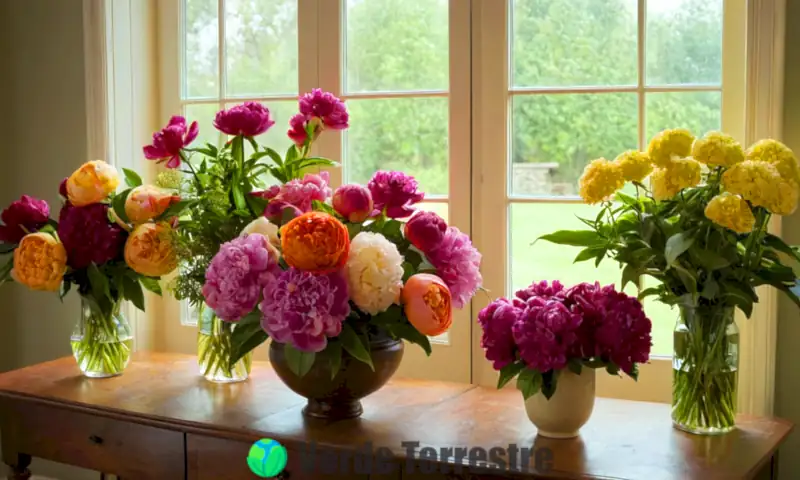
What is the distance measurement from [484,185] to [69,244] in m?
1.05

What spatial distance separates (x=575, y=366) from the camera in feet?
5.91

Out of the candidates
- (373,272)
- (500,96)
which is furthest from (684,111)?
(373,272)

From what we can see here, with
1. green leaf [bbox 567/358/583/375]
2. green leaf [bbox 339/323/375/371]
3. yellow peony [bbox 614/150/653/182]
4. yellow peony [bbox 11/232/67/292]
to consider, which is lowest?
green leaf [bbox 567/358/583/375]

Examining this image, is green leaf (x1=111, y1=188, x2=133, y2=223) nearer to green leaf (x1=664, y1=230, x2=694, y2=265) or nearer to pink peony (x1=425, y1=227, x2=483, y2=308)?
pink peony (x1=425, y1=227, x2=483, y2=308)

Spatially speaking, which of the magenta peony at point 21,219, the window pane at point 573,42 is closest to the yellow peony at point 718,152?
the window pane at point 573,42

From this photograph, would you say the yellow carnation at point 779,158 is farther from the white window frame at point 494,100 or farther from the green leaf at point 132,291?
the green leaf at point 132,291

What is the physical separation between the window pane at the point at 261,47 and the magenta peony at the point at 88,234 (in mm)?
713

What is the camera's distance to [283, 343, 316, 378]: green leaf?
6.15 ft

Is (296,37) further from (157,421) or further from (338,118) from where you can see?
(157,421)

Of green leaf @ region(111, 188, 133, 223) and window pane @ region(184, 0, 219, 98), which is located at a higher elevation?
window pane @ region(184, 0, 219, 98)

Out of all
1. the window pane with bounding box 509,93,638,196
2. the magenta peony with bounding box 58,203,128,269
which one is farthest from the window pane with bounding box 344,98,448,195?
the magenta peony with bounding box 58,203,128,269

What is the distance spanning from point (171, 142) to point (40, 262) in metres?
0.44

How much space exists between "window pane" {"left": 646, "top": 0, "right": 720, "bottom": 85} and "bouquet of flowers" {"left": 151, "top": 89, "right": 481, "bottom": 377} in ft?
2.35

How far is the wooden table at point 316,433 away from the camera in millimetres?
1736
